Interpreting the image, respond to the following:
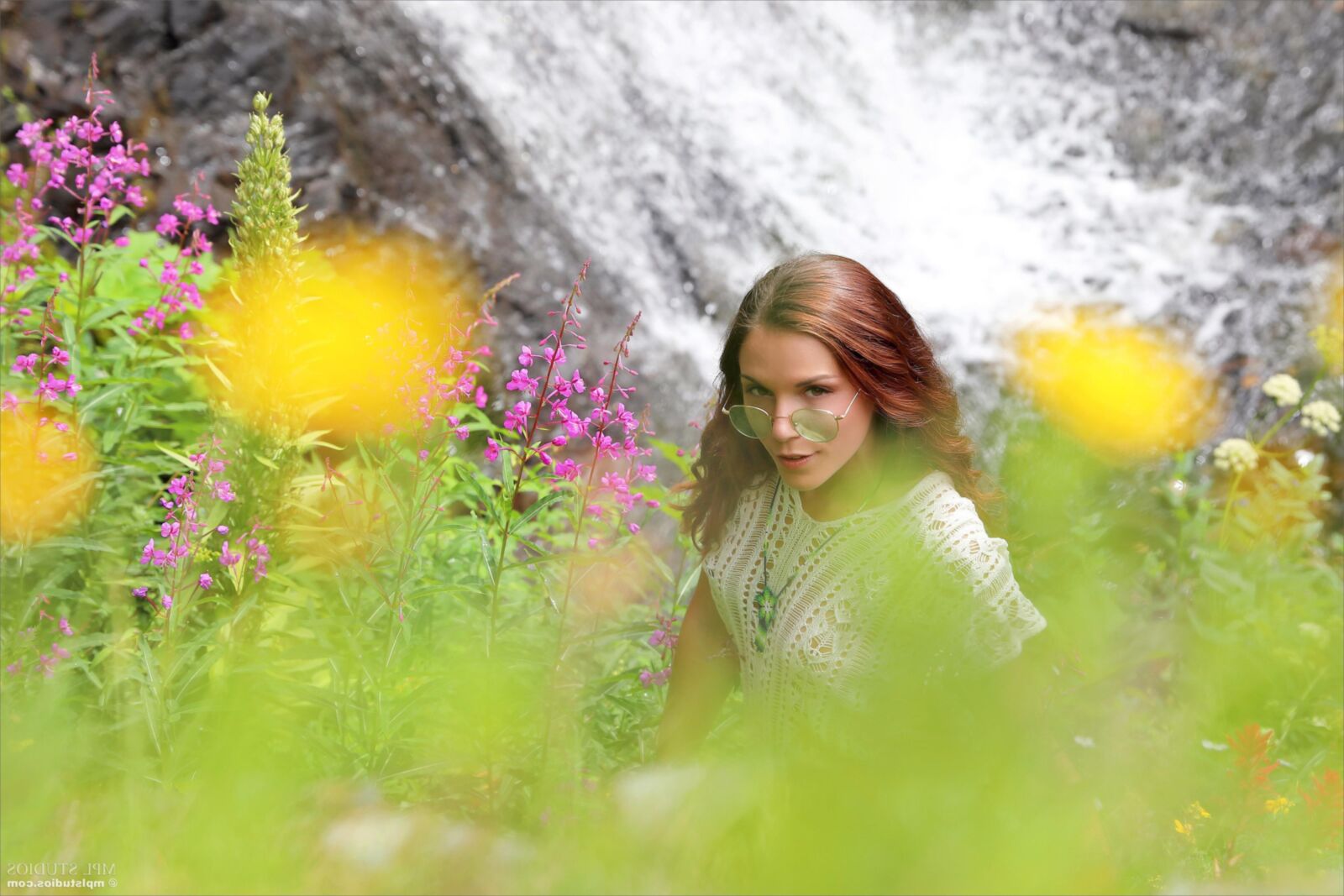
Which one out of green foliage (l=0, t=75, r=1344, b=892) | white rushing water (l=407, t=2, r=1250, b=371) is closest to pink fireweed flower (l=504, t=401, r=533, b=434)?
green foliage (l=0, t=75, r=1344, b=892)

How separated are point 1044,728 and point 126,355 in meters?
2.46

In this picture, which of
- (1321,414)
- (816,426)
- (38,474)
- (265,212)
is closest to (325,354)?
(38,474)


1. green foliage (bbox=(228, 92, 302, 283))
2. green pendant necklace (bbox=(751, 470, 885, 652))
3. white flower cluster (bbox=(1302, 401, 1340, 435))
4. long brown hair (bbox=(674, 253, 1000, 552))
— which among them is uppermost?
green foliage (bbox=(228, 92, 302, 283))

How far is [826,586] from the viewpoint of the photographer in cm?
174

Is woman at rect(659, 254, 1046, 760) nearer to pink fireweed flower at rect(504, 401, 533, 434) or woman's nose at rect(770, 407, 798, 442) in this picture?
woman's nose at rect(770, 407, 798, 442)

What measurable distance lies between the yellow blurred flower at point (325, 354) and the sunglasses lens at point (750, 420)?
0.47m

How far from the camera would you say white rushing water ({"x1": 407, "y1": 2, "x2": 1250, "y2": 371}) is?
16.7ft

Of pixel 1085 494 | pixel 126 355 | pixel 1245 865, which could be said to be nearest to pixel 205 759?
pixel 1245 865

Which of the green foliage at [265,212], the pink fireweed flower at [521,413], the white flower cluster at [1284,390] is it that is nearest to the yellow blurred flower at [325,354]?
the green foliage at [265,212]

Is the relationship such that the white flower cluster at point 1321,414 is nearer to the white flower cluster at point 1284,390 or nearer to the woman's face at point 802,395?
the white flower cluster at point 1284,390

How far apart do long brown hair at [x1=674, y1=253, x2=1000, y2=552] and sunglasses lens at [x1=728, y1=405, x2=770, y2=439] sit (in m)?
0.14

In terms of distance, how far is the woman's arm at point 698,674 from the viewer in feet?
6.06

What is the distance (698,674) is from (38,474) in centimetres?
118

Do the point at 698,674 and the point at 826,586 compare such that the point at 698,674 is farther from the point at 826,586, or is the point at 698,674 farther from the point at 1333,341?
the point at 1333,341
